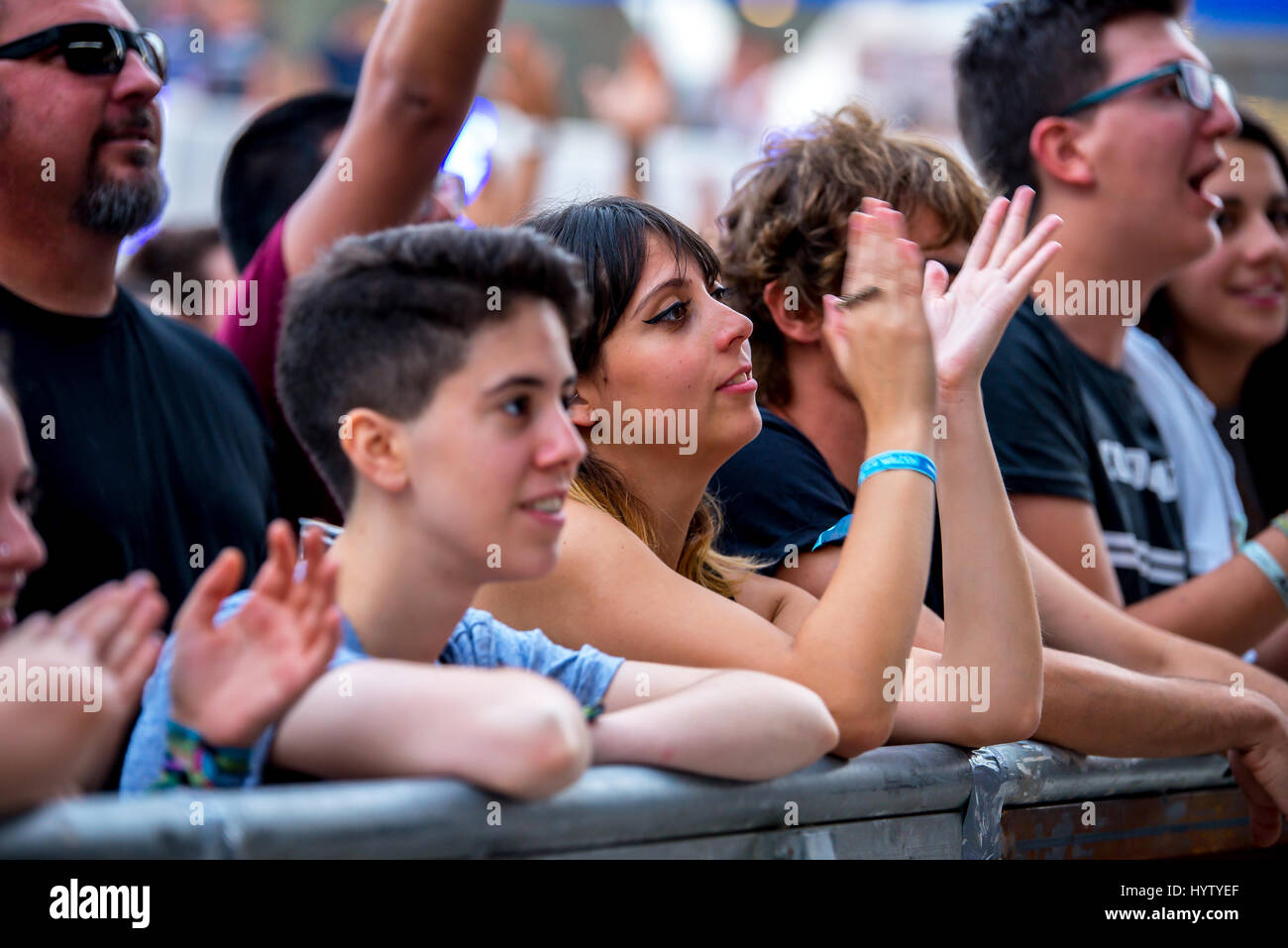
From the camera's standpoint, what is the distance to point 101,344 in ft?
7.38

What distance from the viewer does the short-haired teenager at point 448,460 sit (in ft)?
4.81

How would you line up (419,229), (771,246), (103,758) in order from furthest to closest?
(771,246) → (419,229) → (103,758)

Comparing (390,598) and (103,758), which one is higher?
(390,598)

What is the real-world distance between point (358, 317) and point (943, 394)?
95 centimetres

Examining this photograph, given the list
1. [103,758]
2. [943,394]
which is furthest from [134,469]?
[943,394]

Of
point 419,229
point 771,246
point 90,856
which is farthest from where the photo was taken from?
point 771,246

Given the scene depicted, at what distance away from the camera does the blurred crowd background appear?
24.5 feet

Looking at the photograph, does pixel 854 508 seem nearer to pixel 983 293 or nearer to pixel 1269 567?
pixel 983 293

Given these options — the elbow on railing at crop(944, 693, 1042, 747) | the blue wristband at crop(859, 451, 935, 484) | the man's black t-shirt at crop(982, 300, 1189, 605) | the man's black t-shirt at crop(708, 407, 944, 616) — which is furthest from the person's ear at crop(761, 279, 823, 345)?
the elbow on railing at crop(944, 693, 1042, 747)

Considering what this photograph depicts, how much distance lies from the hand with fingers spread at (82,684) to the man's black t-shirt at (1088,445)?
6.44 feet

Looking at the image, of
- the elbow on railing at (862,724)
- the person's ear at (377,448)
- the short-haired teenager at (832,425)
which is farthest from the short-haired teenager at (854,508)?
the person's ear at (377,448)

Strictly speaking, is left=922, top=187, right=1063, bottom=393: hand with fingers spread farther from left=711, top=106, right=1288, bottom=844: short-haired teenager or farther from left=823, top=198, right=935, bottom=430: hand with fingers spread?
left=711, top=106, right=1288, bottom=844: short-haired teenager

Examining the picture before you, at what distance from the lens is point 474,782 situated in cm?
125
